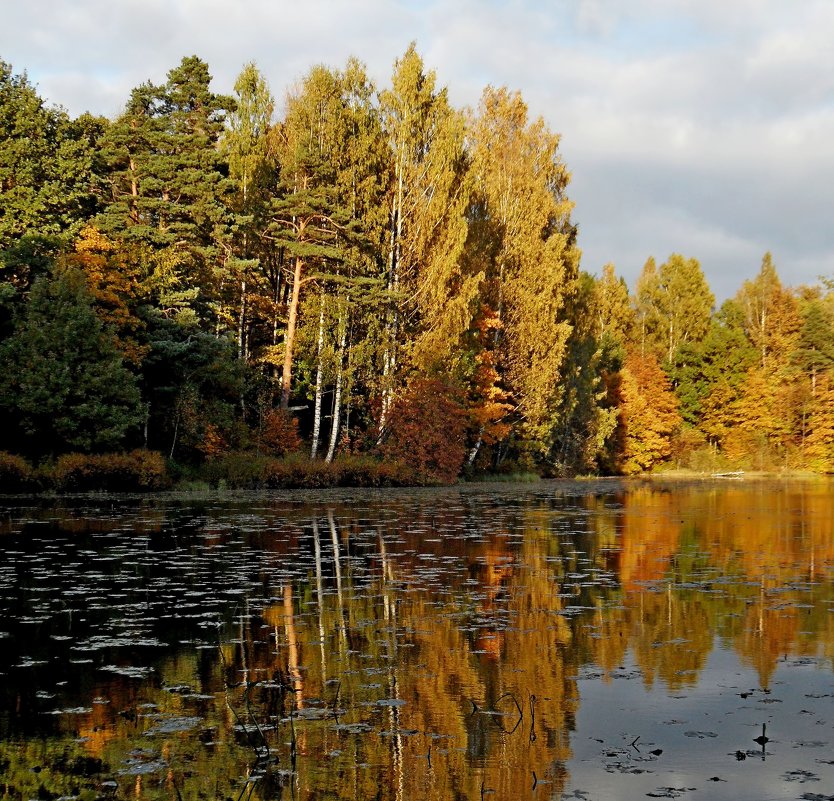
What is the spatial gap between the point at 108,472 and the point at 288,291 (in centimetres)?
1686

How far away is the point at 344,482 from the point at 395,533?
20.0 metres

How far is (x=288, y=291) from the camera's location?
49812 mm

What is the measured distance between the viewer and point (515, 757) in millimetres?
7047

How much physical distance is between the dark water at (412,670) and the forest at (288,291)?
57.8ft

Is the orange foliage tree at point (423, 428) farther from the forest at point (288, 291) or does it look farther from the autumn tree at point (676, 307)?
the autumn tree at point (676, 307)

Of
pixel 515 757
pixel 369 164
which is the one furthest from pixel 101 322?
pixel 515 757

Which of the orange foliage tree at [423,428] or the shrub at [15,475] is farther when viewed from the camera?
the orange foliage tree at [423,428]

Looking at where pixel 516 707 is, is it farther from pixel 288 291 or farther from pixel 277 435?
pixel 288 291

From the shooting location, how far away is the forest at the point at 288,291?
121 feet

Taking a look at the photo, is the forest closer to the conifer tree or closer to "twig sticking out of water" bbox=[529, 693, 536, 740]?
the conifer tree

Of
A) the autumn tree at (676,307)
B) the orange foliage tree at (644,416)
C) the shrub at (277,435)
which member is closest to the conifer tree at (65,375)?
the shrub at (277,435)

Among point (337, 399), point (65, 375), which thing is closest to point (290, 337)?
point (337, 399)

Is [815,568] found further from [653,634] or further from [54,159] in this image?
[54,159]

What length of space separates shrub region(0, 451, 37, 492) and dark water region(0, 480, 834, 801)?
1436 centimetres
